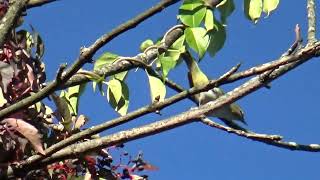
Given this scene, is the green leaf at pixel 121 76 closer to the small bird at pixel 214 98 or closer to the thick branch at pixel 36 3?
the thick branch at pixel 36 3

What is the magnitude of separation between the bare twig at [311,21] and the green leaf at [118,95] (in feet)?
1.90

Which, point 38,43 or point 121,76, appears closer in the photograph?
point 38,43

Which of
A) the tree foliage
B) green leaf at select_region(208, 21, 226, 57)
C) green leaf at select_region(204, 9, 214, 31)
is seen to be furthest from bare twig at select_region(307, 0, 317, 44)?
green leaf at select_region(208, 21, 226, 57)

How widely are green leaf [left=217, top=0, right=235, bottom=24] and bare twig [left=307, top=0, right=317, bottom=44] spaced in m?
0.61

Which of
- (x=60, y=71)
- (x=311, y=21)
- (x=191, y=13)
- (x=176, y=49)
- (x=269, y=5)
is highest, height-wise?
(x=269, y=5)

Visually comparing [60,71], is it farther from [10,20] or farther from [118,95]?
[118,95]

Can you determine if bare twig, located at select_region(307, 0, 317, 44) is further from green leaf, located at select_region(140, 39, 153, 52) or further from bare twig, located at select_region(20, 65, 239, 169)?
green leaf, located at select_region(140, 39, 153, 52)

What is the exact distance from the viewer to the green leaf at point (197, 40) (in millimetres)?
1593

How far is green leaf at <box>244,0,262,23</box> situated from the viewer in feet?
6.47

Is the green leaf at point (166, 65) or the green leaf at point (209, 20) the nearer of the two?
the green leaf at point (166, 65)

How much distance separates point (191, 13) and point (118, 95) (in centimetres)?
27

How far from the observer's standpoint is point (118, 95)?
70.2 inches

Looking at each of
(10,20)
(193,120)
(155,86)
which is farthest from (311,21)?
(10,20)

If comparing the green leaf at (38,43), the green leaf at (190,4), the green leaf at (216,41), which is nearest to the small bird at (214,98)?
the green leaf at (190,4)
